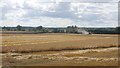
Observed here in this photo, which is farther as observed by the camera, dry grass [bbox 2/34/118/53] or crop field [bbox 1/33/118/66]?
dry grass [bbox 2/34/118/53]

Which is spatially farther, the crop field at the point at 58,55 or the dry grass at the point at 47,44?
Answer: the dry grass at the point at 47,44

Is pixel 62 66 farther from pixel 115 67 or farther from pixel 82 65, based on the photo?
pixel 115 67

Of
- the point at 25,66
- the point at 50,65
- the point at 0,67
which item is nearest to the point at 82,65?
the point at 50,65

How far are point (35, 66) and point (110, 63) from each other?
570 centimetres

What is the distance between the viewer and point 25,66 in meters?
25.2

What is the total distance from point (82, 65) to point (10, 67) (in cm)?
508

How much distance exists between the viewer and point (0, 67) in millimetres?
24109

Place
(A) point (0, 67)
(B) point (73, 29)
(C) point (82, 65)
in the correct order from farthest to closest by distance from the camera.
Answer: (B) point (73, 29), (C) point (82, 65), (A) point (0, 67)

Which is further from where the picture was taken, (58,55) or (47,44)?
(47,44)

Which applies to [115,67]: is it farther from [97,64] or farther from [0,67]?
[0,67]

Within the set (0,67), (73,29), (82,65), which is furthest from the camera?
(73,29)

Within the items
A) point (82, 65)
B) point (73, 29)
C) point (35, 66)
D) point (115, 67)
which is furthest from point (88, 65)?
point (73, 29)

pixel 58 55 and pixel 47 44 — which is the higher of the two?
pixel 58 55

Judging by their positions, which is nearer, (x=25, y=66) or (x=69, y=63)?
(x=25, y=66)
